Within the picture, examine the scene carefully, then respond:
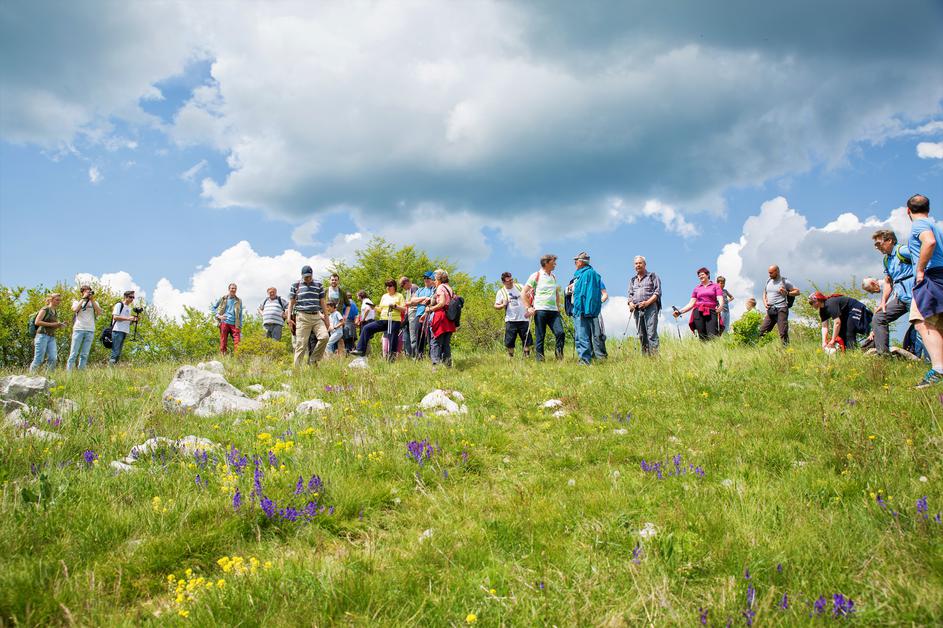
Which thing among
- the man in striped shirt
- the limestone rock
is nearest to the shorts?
the limestone rock

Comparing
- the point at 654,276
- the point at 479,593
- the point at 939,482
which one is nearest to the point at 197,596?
the point at 479,593

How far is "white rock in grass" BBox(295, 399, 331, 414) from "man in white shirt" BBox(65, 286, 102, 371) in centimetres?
894

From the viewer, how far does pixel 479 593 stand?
2500 mm

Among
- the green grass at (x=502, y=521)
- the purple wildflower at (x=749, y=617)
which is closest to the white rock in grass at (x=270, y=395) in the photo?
the green grass at (x=502, y=521)

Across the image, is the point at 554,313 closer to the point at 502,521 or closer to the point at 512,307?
the point at 512,307

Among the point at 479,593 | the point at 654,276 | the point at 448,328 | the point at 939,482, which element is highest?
the point at 654,276

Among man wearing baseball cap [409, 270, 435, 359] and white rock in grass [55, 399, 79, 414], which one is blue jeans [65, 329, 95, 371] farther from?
man wearing baseball cap [409, 270, 435, 359]

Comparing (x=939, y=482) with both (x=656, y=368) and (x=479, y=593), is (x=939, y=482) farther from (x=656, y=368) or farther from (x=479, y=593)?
(x=656, y=368)

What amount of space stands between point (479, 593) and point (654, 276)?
979cm

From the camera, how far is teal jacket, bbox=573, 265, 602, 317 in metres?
10.5

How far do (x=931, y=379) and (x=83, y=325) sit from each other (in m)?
16.1

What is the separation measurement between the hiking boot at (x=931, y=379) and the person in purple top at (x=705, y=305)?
20.8 ft

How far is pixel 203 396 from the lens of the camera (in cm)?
686

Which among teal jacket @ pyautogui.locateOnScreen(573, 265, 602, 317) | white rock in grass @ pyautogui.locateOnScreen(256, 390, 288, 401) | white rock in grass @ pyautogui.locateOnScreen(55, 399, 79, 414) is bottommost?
white rock in grass @ pyautogui.locateOnScreen(256, 390, 288, 401)
